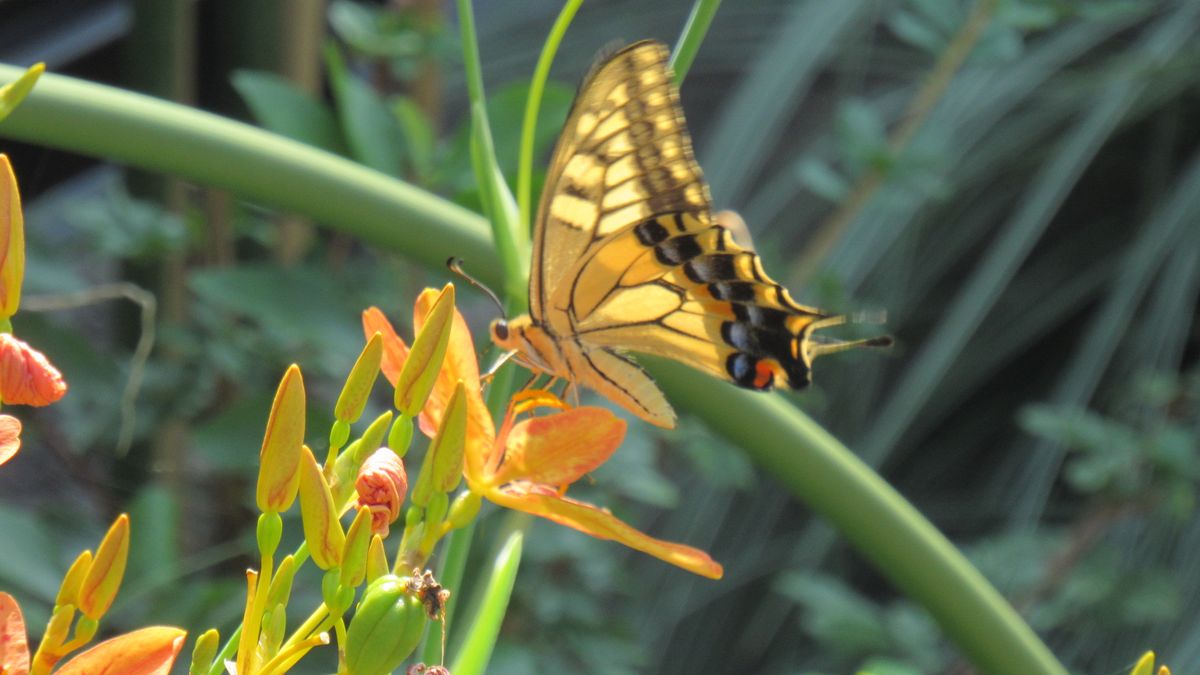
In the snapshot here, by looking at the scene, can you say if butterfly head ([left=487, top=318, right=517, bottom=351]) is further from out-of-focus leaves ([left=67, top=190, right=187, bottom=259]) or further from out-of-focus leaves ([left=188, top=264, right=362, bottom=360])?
out-of-focus leaves ([left=67, top=190, right=187, bottom=259])

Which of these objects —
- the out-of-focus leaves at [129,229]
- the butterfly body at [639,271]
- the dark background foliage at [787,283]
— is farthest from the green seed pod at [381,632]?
the out-of-focus leaves at [129,229]

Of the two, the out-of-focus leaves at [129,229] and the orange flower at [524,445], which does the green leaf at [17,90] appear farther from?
the out-of-focus leaves at [129,229]

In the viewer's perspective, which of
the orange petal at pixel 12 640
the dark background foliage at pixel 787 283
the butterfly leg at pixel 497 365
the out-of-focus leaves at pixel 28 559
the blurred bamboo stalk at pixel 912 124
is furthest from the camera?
the blurred bamboo stalk at pixel 912 124

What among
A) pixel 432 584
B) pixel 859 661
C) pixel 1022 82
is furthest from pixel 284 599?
pixel 1022 82

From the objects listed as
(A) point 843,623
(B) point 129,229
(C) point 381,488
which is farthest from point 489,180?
(A) point 843,623

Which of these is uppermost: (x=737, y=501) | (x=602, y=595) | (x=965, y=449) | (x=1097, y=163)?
(x=1097, y=163)

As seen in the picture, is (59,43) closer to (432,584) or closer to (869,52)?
(869,52)
